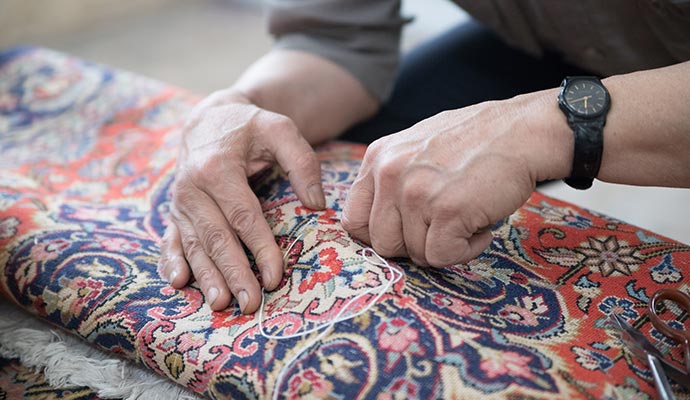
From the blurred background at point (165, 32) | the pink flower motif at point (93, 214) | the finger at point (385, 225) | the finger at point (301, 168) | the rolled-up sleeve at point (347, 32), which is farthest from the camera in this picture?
the blurred background at point (165, 32)

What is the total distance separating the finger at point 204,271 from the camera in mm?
769

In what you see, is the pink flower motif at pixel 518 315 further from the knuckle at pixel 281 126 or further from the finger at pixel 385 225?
the knuckle at pixel 281 126

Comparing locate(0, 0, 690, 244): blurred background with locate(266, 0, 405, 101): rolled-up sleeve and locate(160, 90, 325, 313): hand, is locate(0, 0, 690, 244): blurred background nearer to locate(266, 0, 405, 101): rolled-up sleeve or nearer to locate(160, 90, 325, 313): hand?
locate(266, 0, 405, 101): rolled-up sleeve

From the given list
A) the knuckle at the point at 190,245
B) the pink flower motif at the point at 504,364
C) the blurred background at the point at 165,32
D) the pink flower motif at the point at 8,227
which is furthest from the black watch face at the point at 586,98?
the blurred background at the point at 165,32

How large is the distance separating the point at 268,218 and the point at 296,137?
12cm

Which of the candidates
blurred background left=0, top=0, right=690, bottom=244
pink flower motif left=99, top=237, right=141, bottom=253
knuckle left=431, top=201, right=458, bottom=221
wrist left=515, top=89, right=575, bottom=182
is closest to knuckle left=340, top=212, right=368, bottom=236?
knuckle left=431, top=201, right=458, bottom=221

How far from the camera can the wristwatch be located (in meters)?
0.70

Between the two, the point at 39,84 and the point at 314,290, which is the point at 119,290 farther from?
the point at 39,84

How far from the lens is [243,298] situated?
0.75 m

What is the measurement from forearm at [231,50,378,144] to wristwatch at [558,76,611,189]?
491mm

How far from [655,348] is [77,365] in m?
0.66

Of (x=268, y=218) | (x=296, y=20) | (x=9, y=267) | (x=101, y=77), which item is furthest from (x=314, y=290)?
(x=101, y=77)

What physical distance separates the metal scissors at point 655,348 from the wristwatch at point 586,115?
16cm

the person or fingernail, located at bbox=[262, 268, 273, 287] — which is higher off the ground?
the person
